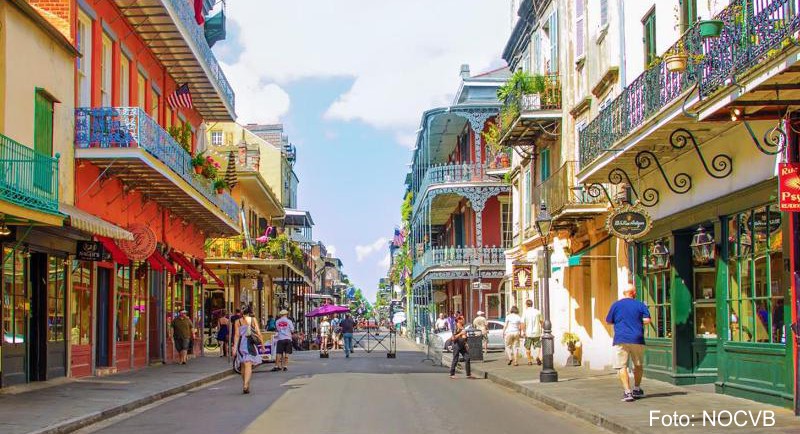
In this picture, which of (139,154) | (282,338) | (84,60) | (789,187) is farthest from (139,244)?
(789,187)

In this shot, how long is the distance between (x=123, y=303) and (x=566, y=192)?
36.8 feet

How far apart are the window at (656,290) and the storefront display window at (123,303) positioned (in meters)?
12.4

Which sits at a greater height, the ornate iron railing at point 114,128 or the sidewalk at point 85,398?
the ornate iron railing at point 114,128

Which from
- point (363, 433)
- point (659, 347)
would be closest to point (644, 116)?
point (659, 347)

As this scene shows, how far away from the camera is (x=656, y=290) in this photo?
66.6 ft

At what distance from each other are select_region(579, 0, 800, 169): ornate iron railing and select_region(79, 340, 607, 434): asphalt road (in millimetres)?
4685

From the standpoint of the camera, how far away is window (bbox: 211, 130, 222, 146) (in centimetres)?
6212

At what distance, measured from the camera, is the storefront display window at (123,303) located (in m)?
25.5

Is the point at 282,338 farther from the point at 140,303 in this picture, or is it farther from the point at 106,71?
the point at 106,71

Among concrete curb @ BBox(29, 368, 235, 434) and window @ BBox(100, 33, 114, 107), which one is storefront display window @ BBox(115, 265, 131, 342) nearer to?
concrete curb @ BBox(29, 368, 235, 434)

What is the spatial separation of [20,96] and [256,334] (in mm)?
6059

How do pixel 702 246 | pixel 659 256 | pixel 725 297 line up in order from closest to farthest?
pixel 725 297, pixel 702 246, pixel 659 256

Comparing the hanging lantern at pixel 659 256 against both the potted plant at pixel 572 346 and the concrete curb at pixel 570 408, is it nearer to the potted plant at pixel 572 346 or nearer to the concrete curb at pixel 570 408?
the concrete curb at pixel 570 408

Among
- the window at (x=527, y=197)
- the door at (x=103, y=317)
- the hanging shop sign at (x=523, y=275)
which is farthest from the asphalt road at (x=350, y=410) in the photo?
the window at (x=527, y=197)
